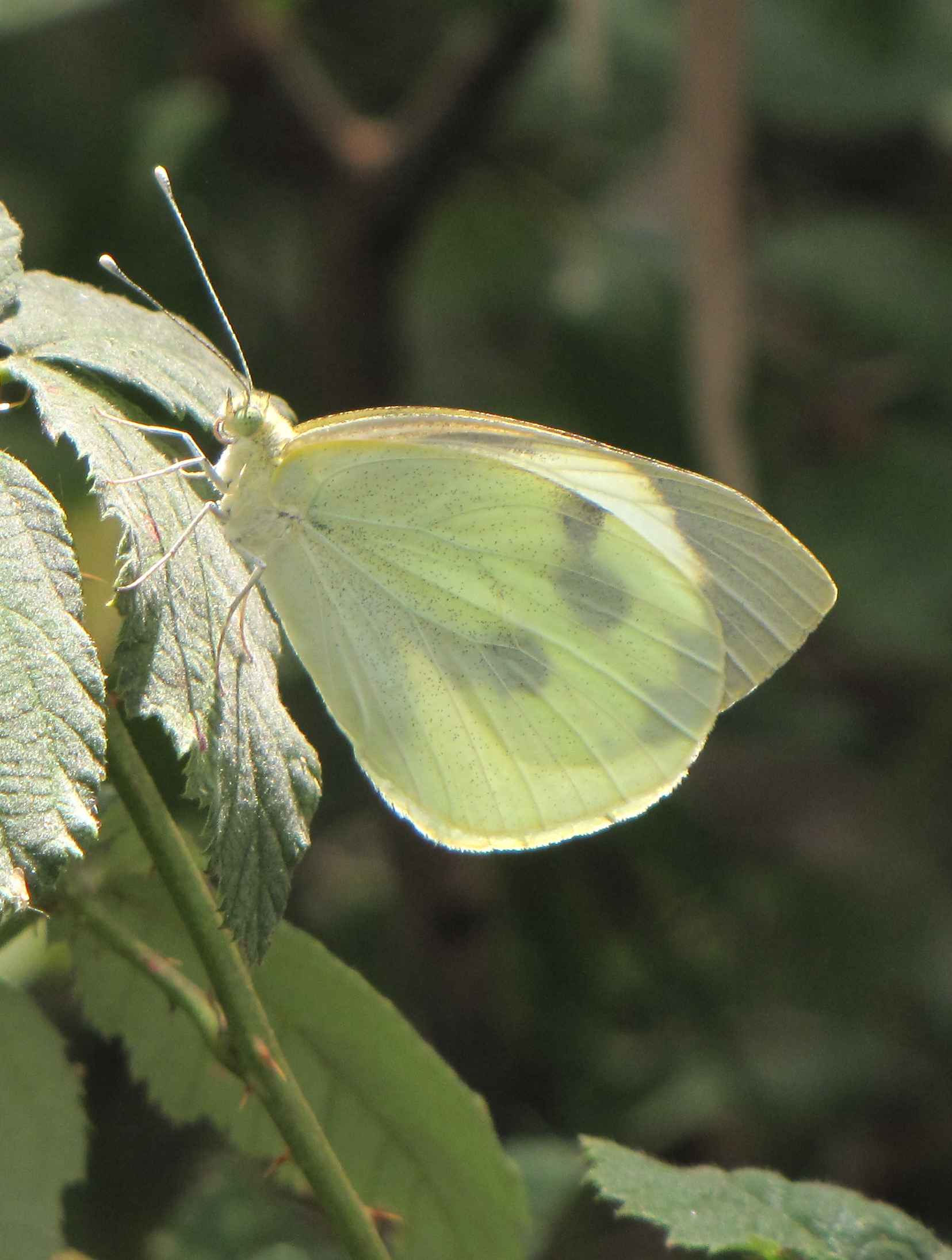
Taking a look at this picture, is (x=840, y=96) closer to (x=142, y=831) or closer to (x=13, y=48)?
(x=13, y=48)

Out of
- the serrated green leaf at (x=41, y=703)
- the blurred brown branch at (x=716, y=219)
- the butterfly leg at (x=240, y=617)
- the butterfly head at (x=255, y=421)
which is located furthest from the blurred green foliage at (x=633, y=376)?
the serrated green leaf at (x=41, y=703)

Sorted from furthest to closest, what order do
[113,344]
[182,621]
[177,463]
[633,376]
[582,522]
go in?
[633,376] < [582,522] < [177,463] < [113,344] < [182,621]

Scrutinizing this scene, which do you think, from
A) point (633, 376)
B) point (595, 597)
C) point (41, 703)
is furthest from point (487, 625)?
point (633, 376)

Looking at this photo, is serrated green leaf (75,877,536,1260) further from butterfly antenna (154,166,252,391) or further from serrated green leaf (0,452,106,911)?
butterfly antenna (154,166,252,391)

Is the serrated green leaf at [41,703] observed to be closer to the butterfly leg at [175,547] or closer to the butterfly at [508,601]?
the butterfly leg at [175,547]

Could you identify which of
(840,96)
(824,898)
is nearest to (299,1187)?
(824,898)

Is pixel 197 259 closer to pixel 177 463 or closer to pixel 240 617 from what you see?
pixel 177 463

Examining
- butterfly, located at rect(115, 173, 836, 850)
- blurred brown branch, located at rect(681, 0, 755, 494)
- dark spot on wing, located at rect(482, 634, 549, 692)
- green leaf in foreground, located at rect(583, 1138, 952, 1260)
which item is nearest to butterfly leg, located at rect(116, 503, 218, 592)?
butterfly, located at rect(115, 173, 836, 850)
